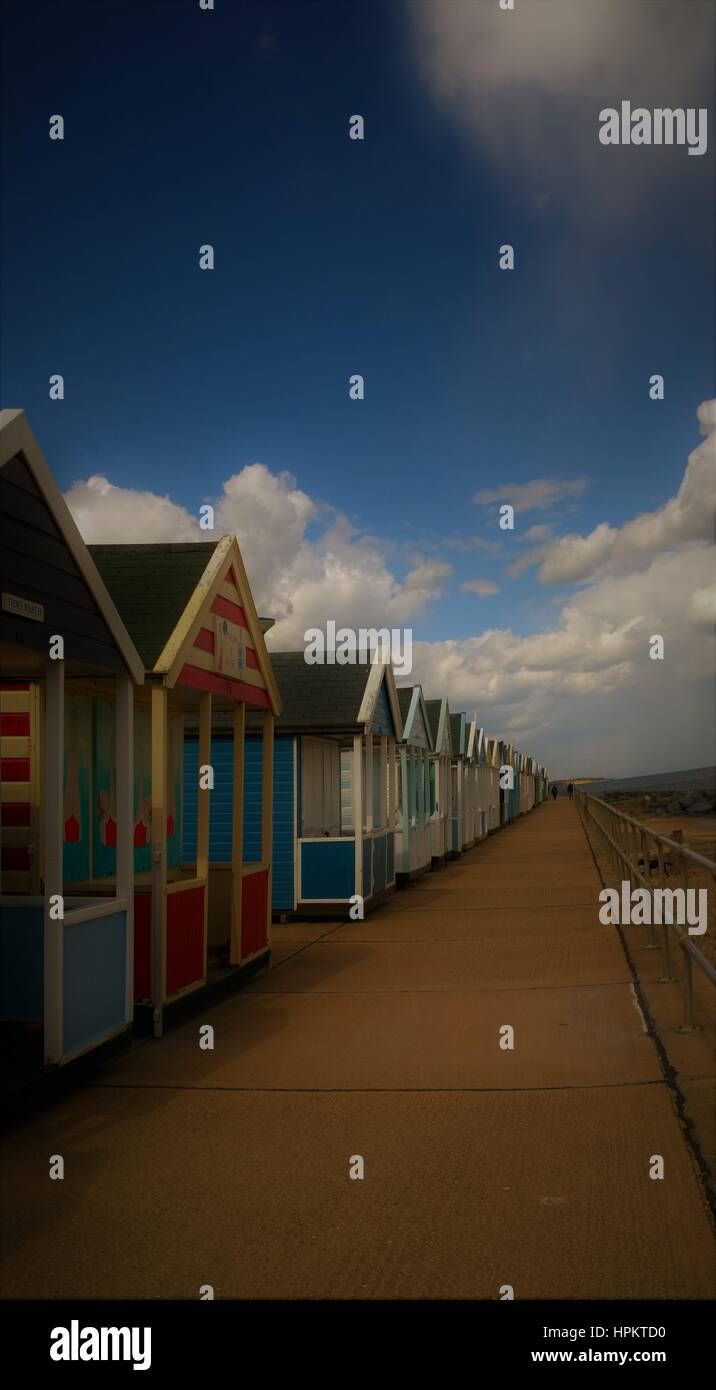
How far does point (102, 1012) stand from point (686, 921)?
3868 mm

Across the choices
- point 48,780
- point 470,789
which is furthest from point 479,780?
point 48,780

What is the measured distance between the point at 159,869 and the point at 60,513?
268 centimetres

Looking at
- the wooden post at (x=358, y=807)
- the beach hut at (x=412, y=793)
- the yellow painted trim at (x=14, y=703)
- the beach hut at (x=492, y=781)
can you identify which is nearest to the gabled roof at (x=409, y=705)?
the beach hut at (x=412, y=793)

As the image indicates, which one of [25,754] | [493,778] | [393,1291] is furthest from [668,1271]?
[493,778]

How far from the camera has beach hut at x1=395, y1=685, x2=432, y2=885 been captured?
64.7 feet

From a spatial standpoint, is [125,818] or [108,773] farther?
[108,773]

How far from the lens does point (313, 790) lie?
16.1 m

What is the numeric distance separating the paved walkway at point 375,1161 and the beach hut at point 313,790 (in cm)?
607

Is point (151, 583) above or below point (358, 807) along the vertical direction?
above

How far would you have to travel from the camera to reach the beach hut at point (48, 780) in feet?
18.4

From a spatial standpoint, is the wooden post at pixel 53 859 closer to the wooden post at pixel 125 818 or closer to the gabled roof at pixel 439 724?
the wooden post at pixel 125 818

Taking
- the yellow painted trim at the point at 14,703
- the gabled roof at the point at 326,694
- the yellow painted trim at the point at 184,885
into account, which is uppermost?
the gabled roof at the point at 326,694

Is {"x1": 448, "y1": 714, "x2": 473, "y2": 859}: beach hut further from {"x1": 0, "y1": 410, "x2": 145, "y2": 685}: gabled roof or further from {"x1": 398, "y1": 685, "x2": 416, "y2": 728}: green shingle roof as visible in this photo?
{"x1": 0, "y1": 410, "x2": 145, "y2": 685}: gabled roof

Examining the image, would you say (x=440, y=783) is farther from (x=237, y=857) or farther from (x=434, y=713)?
(x=237, y=857)
